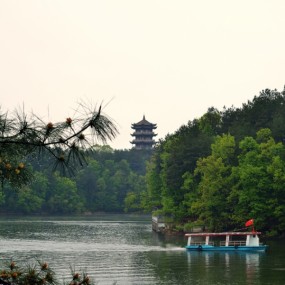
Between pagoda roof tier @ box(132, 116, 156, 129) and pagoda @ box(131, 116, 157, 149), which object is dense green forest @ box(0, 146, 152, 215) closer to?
pagoda roof tier @ box(132, 116, 156, 129)

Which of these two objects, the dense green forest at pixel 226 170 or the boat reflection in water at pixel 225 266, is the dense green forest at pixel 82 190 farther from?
the boat reflection in water at pixel 225 266

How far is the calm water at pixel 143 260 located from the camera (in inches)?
1468

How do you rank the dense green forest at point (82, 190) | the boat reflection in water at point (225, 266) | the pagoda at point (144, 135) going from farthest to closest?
the pagoda at point (144, 135), the dense green forest at point (82, 190), the boat reflection in water at point (225, 266)

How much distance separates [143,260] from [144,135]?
133 metres

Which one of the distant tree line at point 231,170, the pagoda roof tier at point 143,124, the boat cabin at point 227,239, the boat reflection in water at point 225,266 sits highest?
the pagoda roof tier at point 143,124

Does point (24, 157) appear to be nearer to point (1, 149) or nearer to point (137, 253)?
point (1, 149)

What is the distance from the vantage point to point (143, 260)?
46.6 meters

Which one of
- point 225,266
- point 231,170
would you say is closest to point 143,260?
point 225,266

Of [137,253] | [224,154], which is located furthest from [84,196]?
[137,253]

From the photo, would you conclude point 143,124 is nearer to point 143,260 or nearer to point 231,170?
point 231,170

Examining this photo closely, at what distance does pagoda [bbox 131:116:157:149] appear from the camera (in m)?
178

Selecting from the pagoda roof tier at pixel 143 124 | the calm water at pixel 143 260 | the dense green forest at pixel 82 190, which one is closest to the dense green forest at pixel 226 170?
the calm water at pixel 143 260

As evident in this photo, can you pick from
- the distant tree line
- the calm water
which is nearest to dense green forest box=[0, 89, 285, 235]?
the distant tree line

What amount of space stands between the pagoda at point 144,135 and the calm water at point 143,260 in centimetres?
11074
